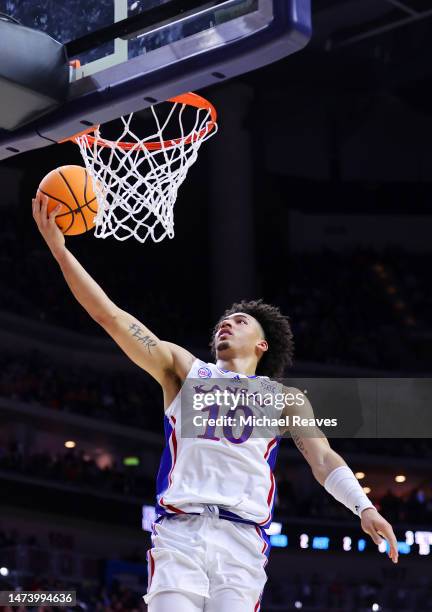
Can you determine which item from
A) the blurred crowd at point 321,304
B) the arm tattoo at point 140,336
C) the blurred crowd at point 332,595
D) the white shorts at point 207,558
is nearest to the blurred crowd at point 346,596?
the blurred crowd at point 332,595

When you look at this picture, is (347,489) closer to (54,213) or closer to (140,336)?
(140,336)

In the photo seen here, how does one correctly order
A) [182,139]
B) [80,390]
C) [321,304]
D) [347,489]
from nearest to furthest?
[347,489] < [182,139] < [80,390] < [321,304]

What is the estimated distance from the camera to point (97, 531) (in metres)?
17.0

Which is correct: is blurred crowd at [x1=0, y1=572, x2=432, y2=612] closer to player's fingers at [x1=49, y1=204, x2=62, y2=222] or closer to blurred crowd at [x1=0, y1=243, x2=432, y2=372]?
blurred crowd at [x1=0, y1=243, x2=432, y2=372]

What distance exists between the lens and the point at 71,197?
4.34 metres

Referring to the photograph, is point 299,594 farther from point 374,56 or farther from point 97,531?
point 374,56

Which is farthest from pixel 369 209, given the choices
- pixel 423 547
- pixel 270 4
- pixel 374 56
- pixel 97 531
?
pixel 270 4

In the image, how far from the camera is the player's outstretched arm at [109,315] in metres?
3.89

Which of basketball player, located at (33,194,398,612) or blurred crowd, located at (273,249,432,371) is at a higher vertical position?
blurred crowd, located at (273,249,432,371)

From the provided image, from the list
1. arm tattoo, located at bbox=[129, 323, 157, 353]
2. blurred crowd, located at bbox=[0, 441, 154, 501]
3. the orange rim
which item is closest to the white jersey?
arm tattoo, located at bbox=[129, 323, 157, 353]

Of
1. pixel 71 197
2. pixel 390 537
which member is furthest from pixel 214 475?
pixel 71 197

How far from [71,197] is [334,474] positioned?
1.64m

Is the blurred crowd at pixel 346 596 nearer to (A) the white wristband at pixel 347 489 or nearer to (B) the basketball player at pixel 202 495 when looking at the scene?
(A) the white wristband at pixel 347 489

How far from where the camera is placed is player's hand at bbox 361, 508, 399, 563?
3798 millimetres
